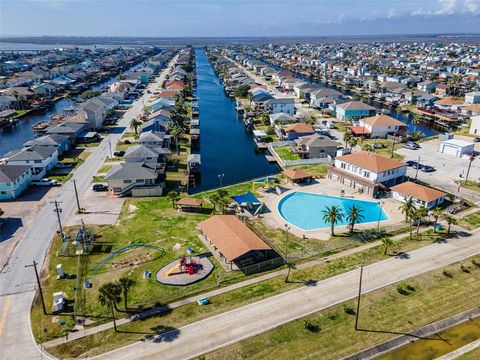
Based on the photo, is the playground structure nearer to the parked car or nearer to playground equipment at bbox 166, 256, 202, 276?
playground equipment at bbox 166, 256, 202, 276

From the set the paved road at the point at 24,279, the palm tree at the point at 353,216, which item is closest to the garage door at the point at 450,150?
the palm tree at the point at 353,216

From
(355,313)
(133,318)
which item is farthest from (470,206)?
(133,318)

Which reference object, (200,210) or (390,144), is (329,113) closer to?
(390,144)

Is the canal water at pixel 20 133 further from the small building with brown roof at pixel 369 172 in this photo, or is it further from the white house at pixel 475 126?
the white house at pixel 475 126

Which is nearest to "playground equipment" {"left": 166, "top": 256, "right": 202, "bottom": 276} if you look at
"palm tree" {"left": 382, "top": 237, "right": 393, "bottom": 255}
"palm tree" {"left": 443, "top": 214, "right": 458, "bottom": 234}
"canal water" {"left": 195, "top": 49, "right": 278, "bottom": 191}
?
"palm tree" {"left": 382, "top": 237, "right": 393, "bottom": 255}

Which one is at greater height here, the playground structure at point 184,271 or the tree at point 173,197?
the tree at point 173,197

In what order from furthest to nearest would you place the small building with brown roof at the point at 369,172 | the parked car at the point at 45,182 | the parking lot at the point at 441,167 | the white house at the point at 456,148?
the white house at the point at 456,148, the parking lot at the point at 441,167, the parked car at the point at 45,182, the small building with brown roof at the point at 369,172
